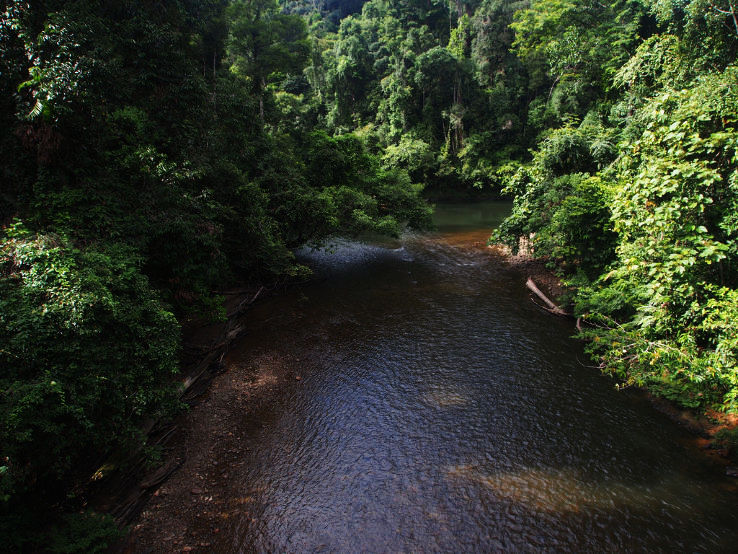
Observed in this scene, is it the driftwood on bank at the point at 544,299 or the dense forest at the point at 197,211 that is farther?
the driftwood on bank at the point at 544,299

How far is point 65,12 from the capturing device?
1045cm

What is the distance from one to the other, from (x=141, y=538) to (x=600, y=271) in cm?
1643

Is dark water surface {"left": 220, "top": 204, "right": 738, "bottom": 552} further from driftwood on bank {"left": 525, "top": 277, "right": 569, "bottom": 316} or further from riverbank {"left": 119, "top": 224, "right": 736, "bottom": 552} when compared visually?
driftwood on bank {"left": 525, "top": 277, "right": 569, "bottom": 316}

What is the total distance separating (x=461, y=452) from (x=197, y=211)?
1112cm

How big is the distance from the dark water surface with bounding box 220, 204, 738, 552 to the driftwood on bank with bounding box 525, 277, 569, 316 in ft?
1.52

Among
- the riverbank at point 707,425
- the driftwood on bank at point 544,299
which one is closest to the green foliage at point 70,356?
the riverbank at point 707,425

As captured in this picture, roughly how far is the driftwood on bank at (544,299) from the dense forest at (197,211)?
1.06 meters

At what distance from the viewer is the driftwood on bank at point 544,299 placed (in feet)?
49.9

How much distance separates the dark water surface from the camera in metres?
6.98

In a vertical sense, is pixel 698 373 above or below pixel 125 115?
below

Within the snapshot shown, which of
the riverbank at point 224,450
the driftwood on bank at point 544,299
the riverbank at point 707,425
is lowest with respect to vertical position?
the riverbank at point 224,450

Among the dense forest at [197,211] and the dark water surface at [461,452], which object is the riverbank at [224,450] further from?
the dense forest at [197,211]

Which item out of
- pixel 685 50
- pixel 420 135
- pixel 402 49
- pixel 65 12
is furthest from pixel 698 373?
pixel 402 49

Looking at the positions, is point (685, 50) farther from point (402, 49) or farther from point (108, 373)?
point (402, 49)
